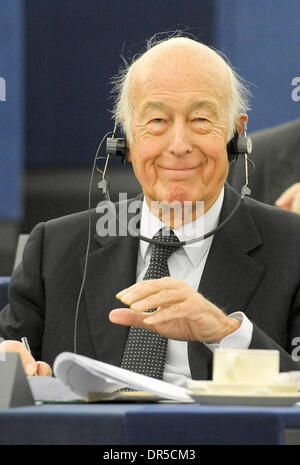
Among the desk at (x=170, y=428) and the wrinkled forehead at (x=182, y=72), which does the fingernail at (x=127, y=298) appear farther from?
the wrinkled forehead at (x=182, y=72)

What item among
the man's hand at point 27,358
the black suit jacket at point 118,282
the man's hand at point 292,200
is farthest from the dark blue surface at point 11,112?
the man's hand at point 27,358

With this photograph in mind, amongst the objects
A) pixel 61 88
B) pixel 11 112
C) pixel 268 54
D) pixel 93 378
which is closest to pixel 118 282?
pixel 93 378

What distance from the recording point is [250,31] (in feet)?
12.4

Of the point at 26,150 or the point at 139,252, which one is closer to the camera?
the point at 139,252

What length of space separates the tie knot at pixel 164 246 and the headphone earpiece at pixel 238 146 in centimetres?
18

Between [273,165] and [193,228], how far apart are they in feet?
2.41

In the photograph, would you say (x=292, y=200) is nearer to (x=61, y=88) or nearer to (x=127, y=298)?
(x=127, y=298)

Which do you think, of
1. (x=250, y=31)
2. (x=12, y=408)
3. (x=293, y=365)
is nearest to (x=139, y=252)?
(x=293, y=365)

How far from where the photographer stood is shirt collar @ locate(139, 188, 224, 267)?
60.1 inches

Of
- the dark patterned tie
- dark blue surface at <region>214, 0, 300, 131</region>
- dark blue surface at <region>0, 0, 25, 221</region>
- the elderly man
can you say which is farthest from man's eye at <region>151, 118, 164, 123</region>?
dark blue surface at <region>0, 0, 25, 221</region>

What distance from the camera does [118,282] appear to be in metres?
1.50

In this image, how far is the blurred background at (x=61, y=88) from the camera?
4363 mm
